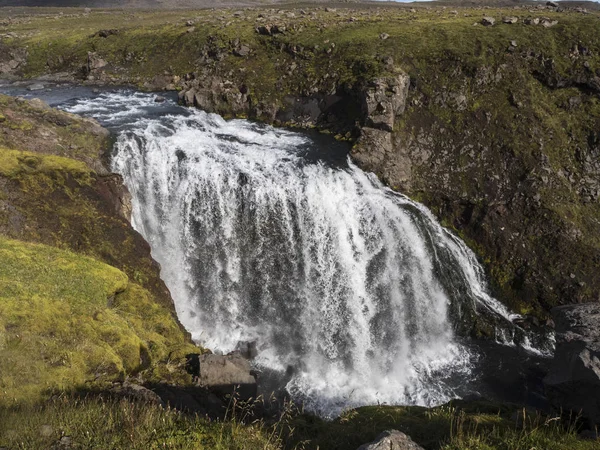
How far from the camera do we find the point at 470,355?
23828 millimetres

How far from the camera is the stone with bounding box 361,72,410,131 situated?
32156mm

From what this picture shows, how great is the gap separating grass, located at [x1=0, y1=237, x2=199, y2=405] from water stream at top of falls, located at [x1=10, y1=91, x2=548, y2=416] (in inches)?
264

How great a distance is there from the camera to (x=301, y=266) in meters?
24.6

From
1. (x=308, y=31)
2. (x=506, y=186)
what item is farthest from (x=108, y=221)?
(x=308, y=31)

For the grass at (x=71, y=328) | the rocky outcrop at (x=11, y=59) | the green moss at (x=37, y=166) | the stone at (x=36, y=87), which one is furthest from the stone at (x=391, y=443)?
the rocky outcrop at (x=11, y=59)

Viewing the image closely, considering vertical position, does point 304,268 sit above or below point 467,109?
below

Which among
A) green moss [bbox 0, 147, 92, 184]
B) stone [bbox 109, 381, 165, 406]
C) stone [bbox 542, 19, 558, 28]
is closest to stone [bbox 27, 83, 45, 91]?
green moss [bbox 0, 147, 92, 184]

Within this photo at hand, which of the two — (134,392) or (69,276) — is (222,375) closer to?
(134,392)

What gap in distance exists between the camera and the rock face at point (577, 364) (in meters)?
10.1

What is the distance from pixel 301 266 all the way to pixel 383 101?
54.1ft

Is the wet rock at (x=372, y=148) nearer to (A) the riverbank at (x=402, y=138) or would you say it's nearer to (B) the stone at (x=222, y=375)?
(A) the riverbank at (x=402, y=138)

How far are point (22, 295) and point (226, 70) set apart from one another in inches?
1415

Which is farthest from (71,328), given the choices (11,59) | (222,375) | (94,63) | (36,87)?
(11,59)

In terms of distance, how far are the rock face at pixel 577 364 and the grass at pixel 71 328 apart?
12323mm
